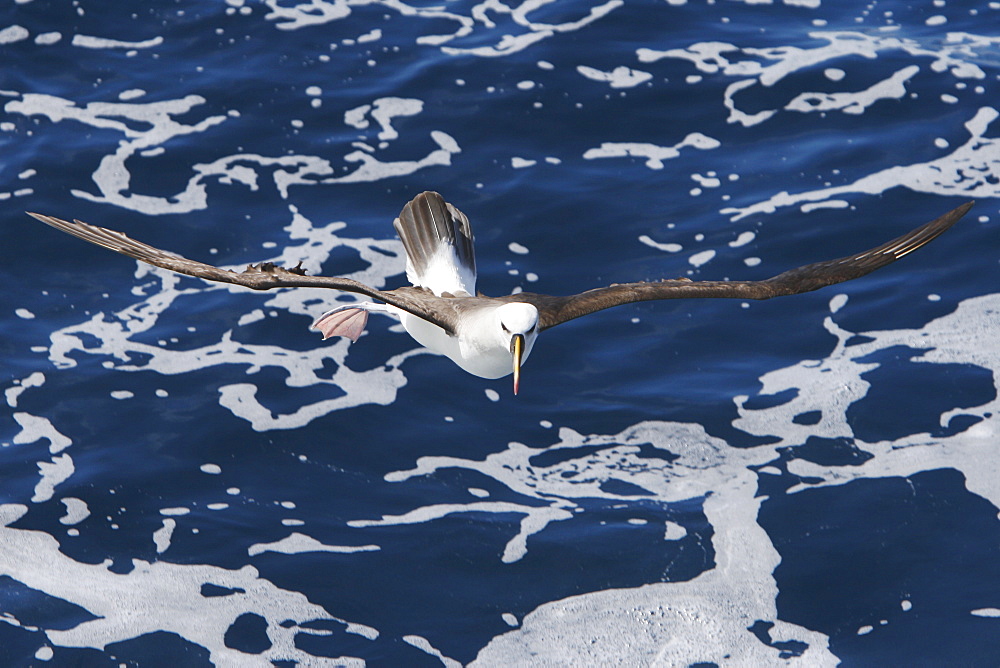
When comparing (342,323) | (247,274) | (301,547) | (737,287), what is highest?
(247,274)

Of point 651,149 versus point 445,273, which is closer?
point 445,273

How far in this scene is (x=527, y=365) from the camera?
44.4ft

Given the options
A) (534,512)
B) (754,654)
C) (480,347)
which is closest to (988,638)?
(754,654)

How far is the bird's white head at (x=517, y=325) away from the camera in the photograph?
365 inches

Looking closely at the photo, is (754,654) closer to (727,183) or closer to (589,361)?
(589,361)

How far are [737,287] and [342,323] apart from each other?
11.9ft

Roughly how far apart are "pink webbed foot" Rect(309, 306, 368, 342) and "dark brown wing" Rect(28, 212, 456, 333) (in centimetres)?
144

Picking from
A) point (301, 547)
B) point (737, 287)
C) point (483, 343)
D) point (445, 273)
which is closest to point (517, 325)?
point (483, 343)

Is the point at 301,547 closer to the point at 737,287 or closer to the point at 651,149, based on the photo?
the point at 737,287

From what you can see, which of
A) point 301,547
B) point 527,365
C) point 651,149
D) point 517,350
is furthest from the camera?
point 651,149

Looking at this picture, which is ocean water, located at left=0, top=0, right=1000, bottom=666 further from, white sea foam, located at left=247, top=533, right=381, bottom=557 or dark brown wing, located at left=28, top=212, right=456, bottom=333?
dark brown wing, located at left=28, top=212, right=456, bottom=333

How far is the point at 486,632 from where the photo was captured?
11.2 meters

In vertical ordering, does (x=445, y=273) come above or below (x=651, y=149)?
above

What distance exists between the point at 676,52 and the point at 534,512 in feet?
26.8
